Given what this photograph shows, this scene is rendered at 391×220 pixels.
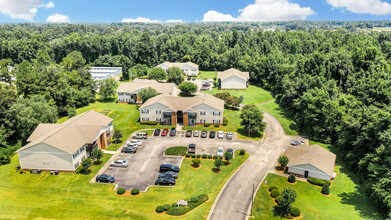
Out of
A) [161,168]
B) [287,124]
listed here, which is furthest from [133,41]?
[161,168]

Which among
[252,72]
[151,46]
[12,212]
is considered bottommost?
[12,212]

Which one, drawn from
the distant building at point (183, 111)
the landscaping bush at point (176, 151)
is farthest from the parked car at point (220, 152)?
the distant building at point (183, 111)

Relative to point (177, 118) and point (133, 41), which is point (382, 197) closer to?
point (177, 118)

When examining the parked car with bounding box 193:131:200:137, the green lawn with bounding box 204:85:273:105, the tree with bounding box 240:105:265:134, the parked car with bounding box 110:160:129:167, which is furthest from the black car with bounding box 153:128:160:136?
the green lawn with bounding box 204:85:273:105

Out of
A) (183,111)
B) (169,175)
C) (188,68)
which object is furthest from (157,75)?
(169,175)

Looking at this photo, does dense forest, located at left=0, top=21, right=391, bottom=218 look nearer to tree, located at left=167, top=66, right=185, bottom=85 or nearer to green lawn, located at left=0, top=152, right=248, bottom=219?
green lawn, located at left=0, top=152, right=248, bottom=219

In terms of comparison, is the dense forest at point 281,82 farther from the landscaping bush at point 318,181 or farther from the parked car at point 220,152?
the parked car at point 220,152

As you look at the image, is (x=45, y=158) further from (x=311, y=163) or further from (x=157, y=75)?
(x=157, y=75)
